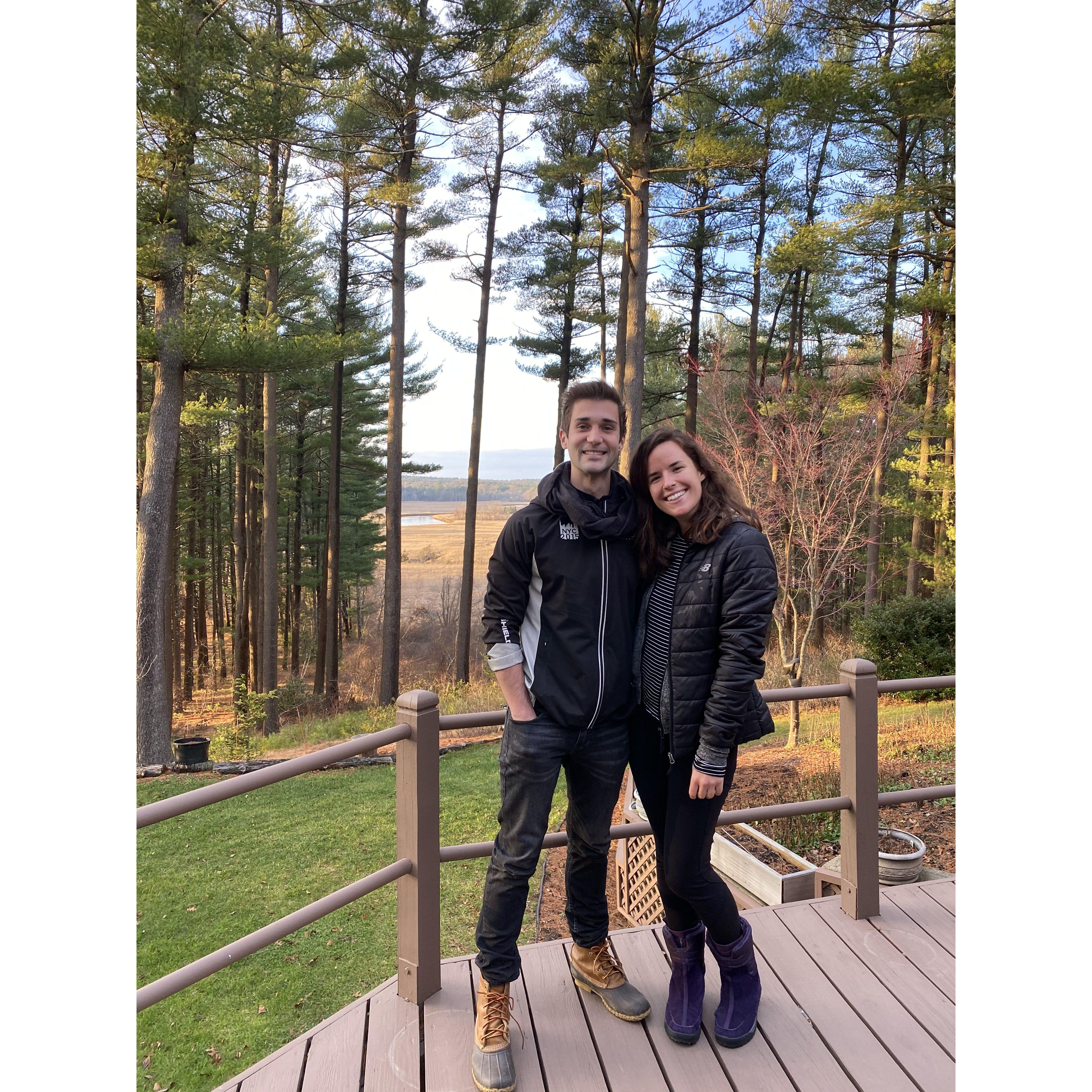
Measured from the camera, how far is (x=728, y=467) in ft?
30.1

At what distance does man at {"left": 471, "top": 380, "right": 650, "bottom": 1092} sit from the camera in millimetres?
1861

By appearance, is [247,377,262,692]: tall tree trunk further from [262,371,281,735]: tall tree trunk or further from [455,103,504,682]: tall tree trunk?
[455,103,504,682]: tall tree trunk

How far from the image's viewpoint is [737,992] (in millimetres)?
1937

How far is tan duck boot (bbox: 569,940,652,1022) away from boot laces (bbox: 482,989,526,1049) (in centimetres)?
24

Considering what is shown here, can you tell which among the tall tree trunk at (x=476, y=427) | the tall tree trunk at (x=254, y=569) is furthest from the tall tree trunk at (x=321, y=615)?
the tall tree trunk at (x=476, y=427)

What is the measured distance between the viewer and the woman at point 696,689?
175 centimetres

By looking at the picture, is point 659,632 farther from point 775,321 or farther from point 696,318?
point 775,321

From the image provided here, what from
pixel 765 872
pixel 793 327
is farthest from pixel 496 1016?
pixel 793 327

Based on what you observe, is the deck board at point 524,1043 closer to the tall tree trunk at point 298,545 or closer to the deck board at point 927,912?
the deck board at point 927,912
